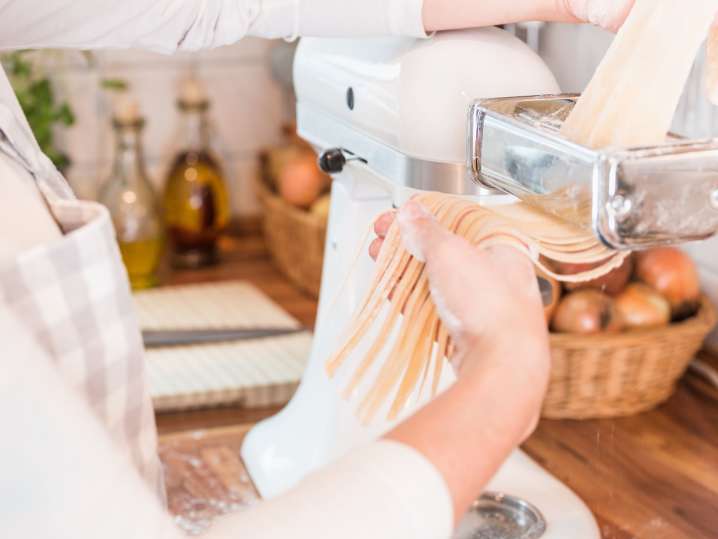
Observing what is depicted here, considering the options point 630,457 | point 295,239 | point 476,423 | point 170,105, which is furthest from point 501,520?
point 170,105

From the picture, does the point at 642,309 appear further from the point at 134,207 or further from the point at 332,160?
the point at 134,207

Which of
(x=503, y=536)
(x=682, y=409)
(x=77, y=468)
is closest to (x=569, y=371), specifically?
(x=682, y=409)

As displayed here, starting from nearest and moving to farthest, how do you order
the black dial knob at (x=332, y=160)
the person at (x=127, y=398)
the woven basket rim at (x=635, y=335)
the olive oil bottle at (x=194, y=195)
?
the person at (x=127, y=398) < the black dial knob at (x=332, y=160) < the woven basket rim at (x=635, y=335) < the olive oil bottle at (x=194, y=195)

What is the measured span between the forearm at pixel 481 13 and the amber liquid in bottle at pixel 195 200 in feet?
3.12

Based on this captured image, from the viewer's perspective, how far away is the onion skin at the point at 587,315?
3.50 feet

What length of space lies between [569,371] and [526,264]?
52 centimetres

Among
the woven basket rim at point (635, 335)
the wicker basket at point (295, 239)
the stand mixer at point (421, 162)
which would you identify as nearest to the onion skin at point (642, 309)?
the woven basket rim at point (635, 335)

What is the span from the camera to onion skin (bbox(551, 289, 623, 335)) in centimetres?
107

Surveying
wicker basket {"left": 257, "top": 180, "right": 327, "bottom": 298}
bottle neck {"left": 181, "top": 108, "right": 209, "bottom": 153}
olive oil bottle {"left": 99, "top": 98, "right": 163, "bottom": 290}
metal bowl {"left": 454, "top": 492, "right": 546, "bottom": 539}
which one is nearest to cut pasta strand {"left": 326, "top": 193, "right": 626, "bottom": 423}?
metal bowl {"left": 454, "top": 492, "right": 546, "bottom": 539}

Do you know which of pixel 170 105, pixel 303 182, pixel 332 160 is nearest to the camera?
pixel 332 160

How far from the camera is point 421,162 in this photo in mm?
731

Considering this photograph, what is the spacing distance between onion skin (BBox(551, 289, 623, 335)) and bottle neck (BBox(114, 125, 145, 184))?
707 mm

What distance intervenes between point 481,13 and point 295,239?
830mm

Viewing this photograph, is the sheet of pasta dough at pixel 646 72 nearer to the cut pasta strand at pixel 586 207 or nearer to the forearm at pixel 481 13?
the cut pasta strand at pixel 586 207
